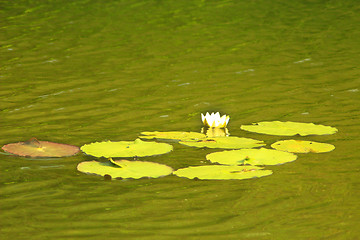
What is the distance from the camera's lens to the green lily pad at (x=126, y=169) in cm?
556

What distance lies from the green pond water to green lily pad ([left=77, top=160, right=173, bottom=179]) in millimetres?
99

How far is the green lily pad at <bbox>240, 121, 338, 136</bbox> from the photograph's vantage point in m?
6.93

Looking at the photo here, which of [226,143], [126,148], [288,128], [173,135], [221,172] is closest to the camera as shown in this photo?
[221,172]

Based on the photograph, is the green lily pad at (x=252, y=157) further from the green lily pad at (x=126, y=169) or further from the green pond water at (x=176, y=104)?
the green lily pad at (x=126, y=169)

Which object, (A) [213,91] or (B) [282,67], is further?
(B) [282,67]

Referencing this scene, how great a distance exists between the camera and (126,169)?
18.6ft

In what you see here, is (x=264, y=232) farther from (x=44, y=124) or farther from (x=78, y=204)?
(x=44, y=124)

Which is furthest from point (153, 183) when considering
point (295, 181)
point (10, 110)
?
point (10, 110)

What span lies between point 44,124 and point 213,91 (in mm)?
2733

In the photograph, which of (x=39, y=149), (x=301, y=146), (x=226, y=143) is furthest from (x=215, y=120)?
(x=39, y=149)

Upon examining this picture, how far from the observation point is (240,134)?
7125 mm

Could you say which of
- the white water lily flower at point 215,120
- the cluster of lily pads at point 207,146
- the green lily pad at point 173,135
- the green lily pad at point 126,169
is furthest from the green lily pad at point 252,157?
the white water lily flower at point 215,120

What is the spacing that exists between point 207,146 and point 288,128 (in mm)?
1113

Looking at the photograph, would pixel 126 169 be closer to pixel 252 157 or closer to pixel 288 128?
pixel 252 157
